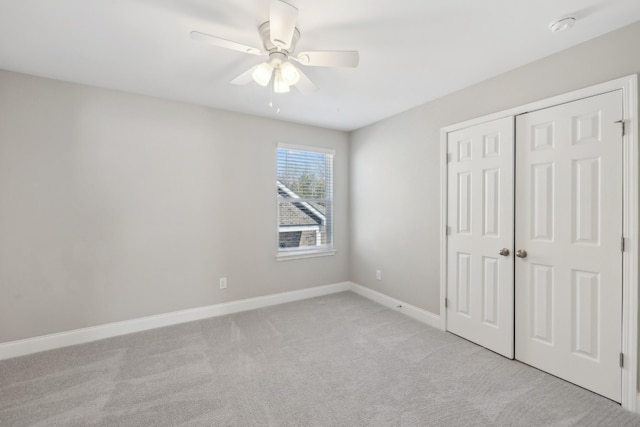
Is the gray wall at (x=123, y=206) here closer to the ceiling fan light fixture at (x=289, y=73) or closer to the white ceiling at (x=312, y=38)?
the white ceiling at (x=312, y=38)

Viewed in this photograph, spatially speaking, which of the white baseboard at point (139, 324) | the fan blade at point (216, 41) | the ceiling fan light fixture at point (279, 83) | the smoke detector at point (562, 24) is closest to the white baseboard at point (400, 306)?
the white baseboard at point (139, 324)

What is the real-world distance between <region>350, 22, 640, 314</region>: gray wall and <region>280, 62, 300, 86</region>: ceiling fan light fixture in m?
1.87

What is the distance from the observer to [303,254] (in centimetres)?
399

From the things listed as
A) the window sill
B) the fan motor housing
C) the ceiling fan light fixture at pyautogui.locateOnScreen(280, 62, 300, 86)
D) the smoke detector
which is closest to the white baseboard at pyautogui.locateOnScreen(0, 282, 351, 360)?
the window sill

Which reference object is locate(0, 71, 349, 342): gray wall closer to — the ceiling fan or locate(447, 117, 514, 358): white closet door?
the ceiling fan

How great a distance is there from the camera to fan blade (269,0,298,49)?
1412 mm

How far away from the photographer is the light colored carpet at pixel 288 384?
5.76 ft

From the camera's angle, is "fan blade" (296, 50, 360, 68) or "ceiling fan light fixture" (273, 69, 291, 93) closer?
"fan blade" (296, 50, 360, 68)

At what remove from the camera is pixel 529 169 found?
7.52ft

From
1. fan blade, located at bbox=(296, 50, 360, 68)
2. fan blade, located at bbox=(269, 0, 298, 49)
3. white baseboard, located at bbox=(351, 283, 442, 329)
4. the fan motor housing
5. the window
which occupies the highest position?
the fan motor housing

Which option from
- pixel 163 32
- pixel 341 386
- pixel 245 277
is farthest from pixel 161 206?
pixel 341 386

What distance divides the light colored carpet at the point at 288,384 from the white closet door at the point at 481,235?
0.27 metres

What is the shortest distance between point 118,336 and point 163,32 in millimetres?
2881

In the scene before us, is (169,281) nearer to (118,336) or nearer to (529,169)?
(118,336)
